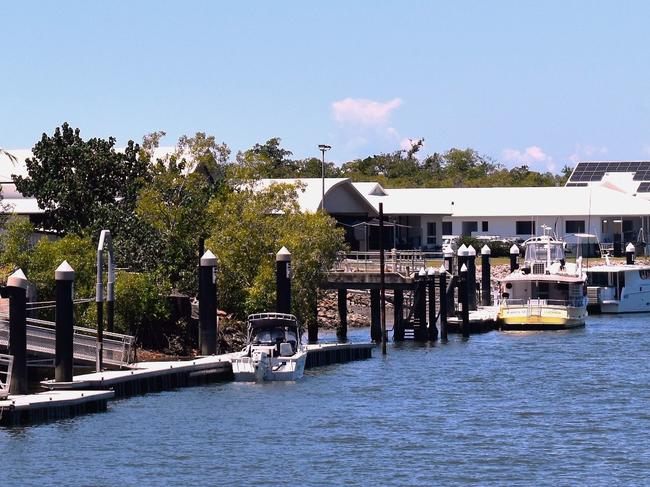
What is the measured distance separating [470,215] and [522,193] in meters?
7.96

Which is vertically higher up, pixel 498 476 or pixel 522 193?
pixel 522 193

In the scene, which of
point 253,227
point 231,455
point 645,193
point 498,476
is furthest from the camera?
point 645,193

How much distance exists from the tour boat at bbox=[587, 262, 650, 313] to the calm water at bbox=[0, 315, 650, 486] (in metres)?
39.7

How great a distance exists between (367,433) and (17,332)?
1002 cm

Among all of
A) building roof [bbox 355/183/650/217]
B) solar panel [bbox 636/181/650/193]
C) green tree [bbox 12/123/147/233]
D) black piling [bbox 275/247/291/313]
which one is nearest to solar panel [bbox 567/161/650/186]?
solar panel [bbox 636/181/650/193]

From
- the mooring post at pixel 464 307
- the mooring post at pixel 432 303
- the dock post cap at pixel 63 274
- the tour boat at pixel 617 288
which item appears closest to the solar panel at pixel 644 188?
the tour boat at pixel 617 288

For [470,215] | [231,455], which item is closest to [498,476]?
[231,455]

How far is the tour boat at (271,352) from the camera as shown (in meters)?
52.8

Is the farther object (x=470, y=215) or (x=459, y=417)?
(x=470, y=215)

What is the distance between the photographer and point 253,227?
65062 mm

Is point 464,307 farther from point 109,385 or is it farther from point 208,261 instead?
point 109,385

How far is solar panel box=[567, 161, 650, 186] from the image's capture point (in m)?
142

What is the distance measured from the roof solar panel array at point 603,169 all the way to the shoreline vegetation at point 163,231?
219 feet

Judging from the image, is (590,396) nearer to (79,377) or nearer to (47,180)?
(79,377)
